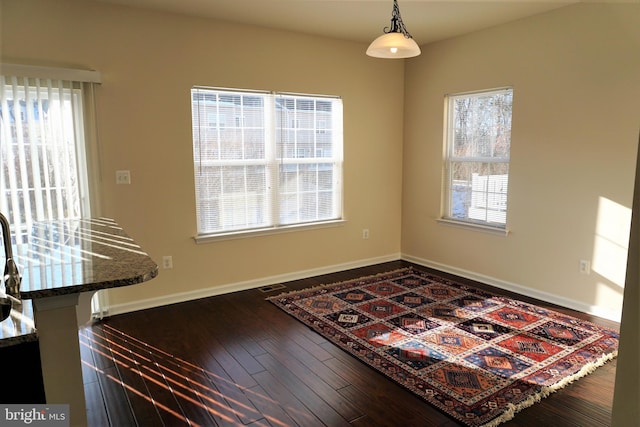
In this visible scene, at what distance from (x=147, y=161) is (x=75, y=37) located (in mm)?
1082

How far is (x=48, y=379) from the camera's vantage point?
4.94 feet

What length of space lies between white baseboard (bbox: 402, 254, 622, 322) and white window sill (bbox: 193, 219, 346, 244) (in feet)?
3.93

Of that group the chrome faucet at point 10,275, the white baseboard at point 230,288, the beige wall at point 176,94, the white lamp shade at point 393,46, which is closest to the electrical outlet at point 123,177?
the beige wall at point 176,94

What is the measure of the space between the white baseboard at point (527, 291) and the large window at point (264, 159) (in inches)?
51.2

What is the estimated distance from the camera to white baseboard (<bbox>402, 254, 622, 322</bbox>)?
3.60 metres

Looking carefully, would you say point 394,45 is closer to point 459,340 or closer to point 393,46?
point 393,46

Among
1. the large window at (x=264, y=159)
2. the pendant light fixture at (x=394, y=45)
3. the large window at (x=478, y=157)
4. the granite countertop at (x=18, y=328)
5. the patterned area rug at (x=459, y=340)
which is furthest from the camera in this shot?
the large window at (x=478, y=157)

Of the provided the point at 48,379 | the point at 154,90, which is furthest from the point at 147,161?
the point at 48,379

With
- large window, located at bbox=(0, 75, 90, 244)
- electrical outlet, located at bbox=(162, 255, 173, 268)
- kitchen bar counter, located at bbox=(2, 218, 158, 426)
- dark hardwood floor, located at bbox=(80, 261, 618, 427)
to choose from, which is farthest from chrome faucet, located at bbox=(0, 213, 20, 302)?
electrical outlet, located at bbox=(162, 255, 173, 268)

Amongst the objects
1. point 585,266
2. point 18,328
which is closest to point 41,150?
point 18,328

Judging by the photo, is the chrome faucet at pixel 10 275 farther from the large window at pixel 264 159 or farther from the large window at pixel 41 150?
the large window at pixel 264 159

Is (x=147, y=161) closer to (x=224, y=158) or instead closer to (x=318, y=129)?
(x=224, y=158)

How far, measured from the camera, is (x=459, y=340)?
3.13 metres

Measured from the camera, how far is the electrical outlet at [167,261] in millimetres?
3955
